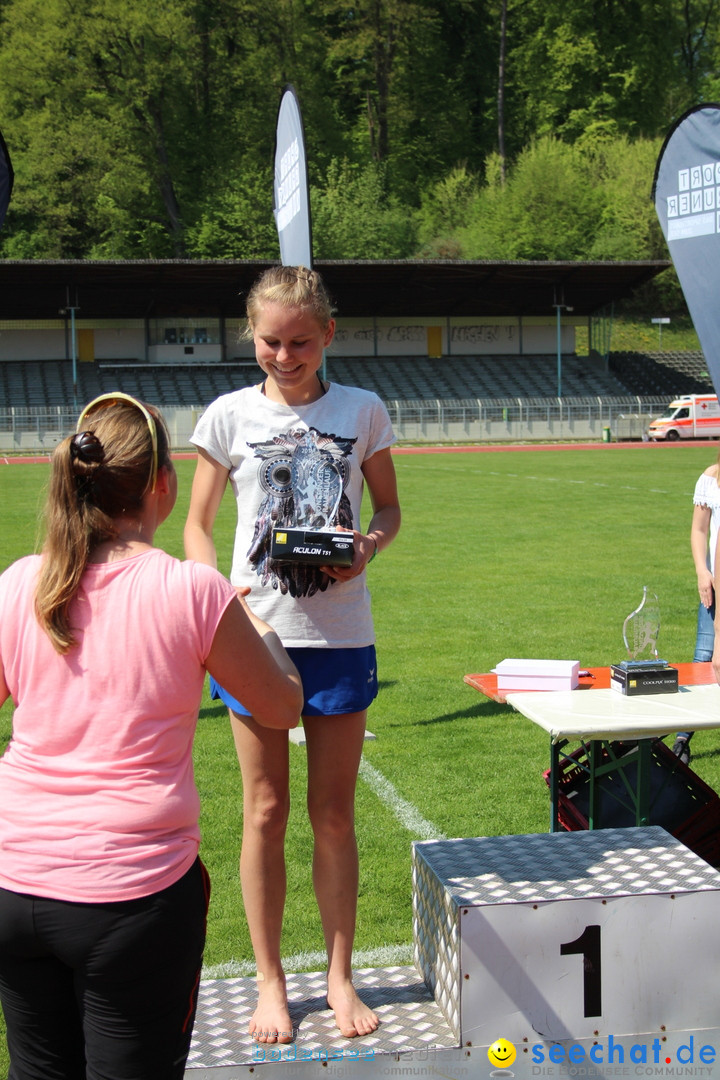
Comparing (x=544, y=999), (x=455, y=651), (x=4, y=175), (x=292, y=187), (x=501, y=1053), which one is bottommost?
(x=455, y=651)

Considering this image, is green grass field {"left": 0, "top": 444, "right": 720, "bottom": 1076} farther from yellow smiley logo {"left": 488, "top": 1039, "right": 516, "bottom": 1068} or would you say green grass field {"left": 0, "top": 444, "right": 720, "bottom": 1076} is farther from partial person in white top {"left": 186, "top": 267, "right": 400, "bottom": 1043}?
yellow smiley logo {"left": 488, "top": 1039, "right": 516, "bottom": 1068}

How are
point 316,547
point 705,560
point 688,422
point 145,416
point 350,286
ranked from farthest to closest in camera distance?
point 350,286 → point 688,422 → point 705,560 → point 316,547 → point 145,416

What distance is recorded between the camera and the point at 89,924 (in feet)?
5.98

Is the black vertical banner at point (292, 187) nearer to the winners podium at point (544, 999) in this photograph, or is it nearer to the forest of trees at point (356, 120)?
the winners podium at point (544, 999)

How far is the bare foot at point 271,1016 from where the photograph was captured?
112 inches

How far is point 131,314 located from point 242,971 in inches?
1952

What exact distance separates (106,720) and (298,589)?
3.35 ft

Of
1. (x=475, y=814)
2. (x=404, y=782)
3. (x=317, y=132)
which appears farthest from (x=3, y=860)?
(x=317, y=132)

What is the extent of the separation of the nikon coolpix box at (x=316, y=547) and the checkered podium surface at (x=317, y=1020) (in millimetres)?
1236

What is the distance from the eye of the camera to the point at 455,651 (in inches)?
336

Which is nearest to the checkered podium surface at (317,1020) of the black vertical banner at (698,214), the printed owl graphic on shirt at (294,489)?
the printed owl graphic on shirt at (294,489)

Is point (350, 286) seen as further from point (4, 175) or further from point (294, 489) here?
point (294, 489)

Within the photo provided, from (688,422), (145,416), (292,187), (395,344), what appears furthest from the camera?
(395,344)

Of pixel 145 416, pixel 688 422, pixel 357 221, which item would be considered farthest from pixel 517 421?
pixel 145 416
